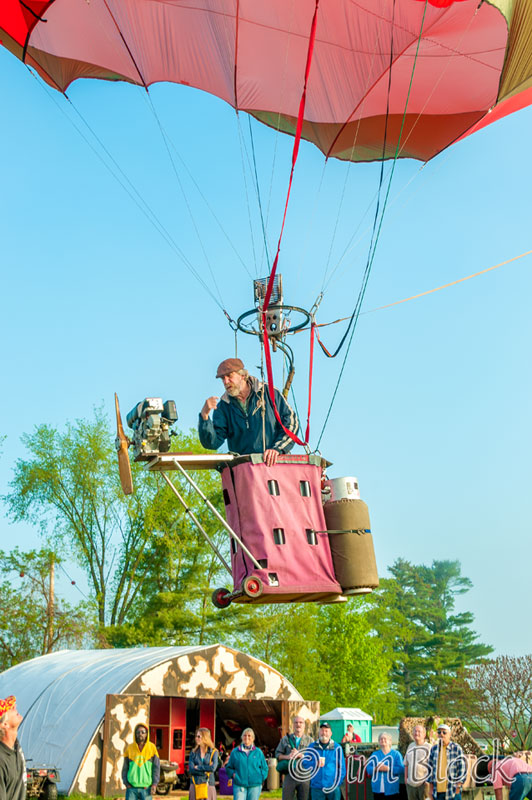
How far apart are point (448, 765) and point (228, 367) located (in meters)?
5.23

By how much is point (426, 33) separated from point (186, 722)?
1739 centimetres

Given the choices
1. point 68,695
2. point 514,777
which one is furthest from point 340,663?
point 514,777

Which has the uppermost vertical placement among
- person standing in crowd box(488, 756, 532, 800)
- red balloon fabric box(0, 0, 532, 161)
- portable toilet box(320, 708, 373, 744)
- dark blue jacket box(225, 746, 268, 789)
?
red balloon fabric box(0, 0, 532, 161)

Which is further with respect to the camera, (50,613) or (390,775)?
(50,613)

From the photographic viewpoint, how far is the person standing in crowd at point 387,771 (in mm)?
10531

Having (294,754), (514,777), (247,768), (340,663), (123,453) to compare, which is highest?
(340,663)

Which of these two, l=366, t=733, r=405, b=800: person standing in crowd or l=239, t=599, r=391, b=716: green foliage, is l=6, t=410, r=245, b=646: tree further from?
l=366, t=733, r=405, b=800: person standing in crowd

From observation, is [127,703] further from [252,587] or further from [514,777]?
[252,587]

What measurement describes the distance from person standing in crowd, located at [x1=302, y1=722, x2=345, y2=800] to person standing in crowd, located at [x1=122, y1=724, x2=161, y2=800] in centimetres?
197

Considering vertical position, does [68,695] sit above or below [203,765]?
above

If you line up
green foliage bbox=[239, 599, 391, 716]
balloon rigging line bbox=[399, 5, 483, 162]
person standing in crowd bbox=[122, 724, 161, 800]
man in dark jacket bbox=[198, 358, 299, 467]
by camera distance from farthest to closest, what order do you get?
green foliage bbox=[239, 599, 391, 716], balloon rigging line bbox=[399, 5, 483, 162], person standing in crowd bbox=[122, 724, 161, 800], man in dark jacket bbox=[198, 358, 299, 467]

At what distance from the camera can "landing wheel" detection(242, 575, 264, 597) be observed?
7.51m

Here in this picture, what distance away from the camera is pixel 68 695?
19156 mm

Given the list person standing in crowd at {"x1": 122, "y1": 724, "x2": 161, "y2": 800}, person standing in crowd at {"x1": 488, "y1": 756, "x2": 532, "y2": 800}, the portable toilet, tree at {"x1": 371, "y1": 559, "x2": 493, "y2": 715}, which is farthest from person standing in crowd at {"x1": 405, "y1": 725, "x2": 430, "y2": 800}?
A: tree at {"x1": 371, "y1": 559, "x2": 493, "y2": 715}
